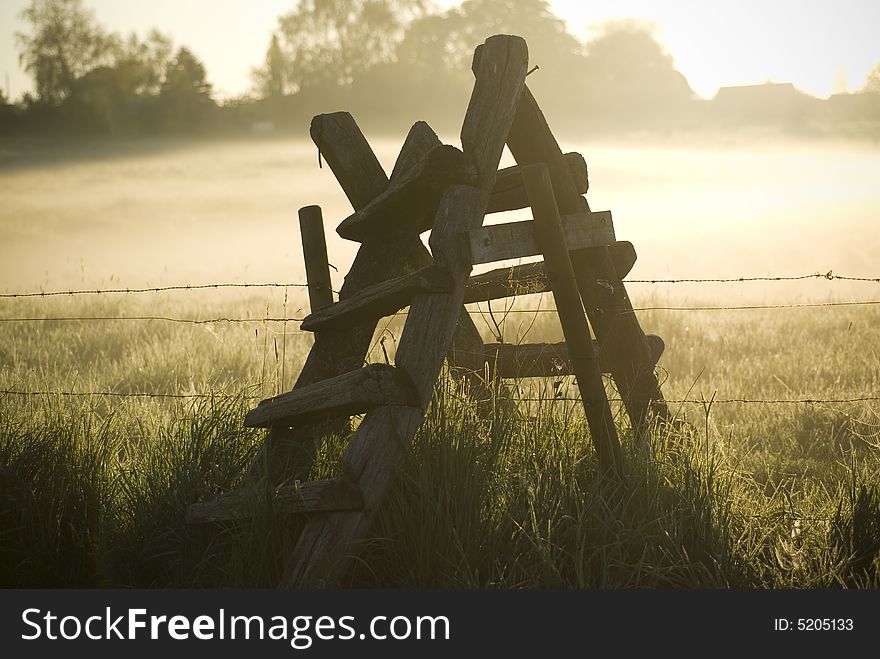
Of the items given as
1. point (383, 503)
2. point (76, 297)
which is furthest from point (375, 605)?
point (76, 297)

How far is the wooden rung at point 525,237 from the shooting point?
4.21m

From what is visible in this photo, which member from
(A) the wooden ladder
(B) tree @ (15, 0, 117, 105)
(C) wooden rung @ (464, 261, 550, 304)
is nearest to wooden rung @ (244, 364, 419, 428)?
(A) the wooden ladder

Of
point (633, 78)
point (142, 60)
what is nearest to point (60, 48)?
point (142, 60)

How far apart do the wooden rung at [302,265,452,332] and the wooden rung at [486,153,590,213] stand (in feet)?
3.25

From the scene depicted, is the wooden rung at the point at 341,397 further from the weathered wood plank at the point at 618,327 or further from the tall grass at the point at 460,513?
the weathered wood plank at the point at 618,327

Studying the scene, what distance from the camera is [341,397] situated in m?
4.05

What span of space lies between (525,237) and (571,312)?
Answer: 0.47 m

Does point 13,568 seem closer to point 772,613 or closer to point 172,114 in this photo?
point 772,613

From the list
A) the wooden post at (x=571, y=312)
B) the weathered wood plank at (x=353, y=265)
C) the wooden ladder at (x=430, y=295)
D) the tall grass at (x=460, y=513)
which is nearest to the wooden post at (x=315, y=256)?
the wooden ladder at (x=430, y=295)

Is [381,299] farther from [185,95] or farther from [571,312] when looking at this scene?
[185,95]

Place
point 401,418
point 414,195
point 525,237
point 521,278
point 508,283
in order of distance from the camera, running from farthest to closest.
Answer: point 508,283 → point 521,278 → point 525,237 → point 414,195 → point 401,418

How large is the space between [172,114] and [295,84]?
11676 mm

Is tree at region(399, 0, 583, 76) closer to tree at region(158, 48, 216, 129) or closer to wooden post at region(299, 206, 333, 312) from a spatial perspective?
tree at region(158, 48, 216, 129)

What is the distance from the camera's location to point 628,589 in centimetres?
404
